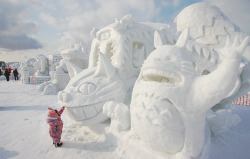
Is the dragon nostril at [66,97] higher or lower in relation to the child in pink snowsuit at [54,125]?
higher

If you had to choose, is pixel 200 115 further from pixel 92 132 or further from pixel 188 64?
pixel 92 132

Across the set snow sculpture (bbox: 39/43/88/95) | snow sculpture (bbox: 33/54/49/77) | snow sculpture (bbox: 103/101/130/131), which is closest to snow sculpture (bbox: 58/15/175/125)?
snow sculpture (bbox: 103/101/130/131)

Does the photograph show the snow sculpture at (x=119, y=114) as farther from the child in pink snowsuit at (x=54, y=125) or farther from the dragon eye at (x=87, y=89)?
the child in pink snowsuit at (x=54, y=125)

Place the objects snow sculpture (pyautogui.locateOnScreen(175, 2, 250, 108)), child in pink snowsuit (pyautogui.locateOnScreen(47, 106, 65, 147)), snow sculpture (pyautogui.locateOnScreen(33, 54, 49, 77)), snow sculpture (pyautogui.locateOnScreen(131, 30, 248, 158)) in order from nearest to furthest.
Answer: snow sculpture (pyautogui.locateOnScreen(131, 30, 248, 158)) < child in pink snowsuit (pyautogui.locateOnScreen(47, 106, 65, 147)) < snow sculpture (pyautogui.locateOnScreen(175, 2, 250, 108)) < snow sculpture (pyautogui.locateOnScreen(33, 54, 49, 77))

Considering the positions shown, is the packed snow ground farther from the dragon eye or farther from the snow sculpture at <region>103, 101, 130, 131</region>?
the dragon eye

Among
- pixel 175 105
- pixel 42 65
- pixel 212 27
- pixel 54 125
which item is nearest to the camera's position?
pixel 175 105

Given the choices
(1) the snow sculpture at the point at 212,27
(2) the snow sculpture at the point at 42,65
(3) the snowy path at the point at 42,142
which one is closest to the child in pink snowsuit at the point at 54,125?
(3) the snowy path at the point at 42,142

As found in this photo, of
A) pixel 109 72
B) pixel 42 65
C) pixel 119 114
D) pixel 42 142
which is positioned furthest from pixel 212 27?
pixel 42 65

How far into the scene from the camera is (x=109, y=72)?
2.77 m

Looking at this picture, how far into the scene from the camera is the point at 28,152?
261 cm

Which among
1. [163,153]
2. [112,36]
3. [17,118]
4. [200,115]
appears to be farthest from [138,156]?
[17,118]

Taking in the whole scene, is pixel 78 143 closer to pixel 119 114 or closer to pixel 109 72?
pixel 119 114

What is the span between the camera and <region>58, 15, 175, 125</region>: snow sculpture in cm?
271

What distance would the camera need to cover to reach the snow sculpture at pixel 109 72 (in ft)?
8.88
